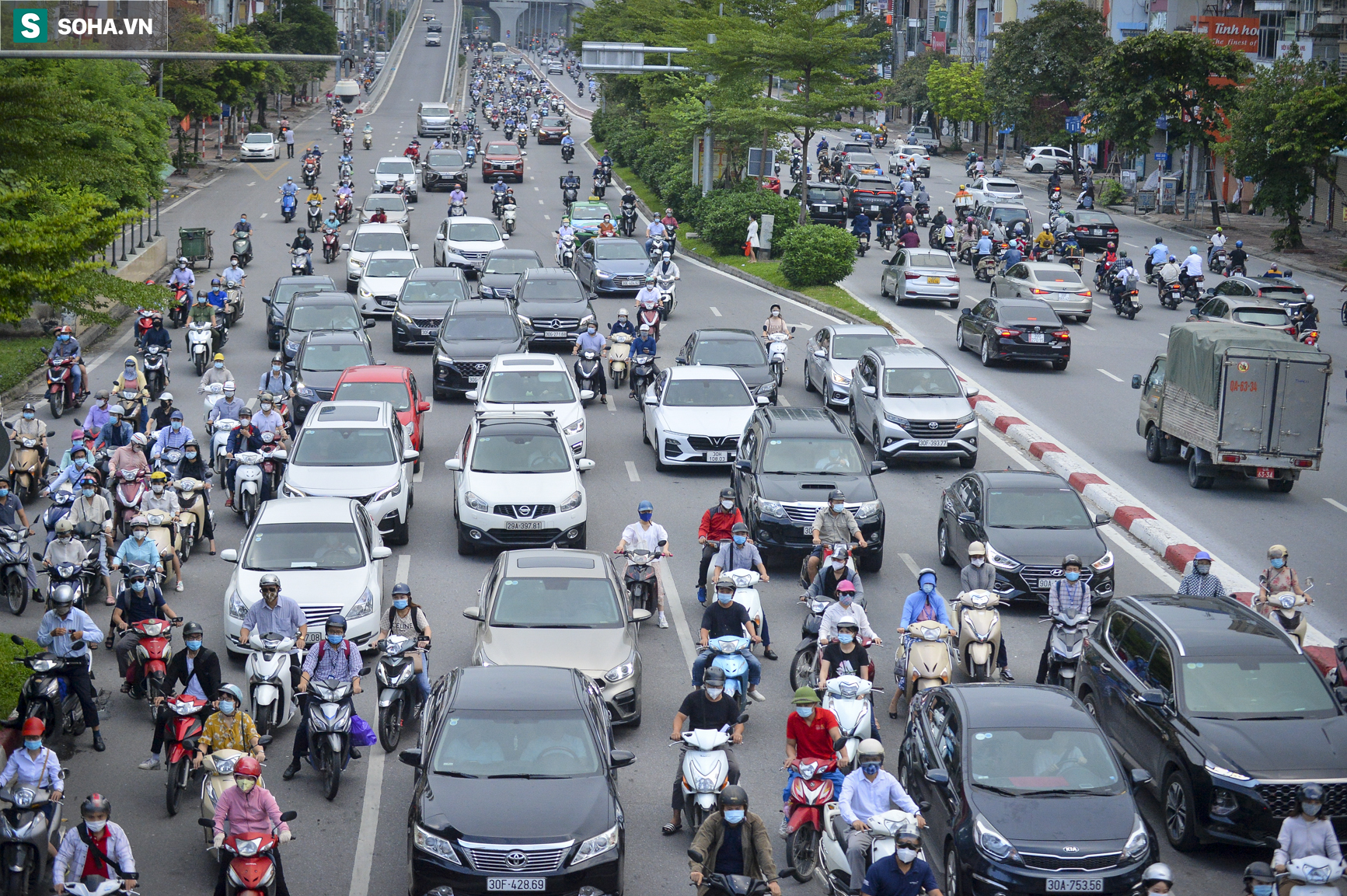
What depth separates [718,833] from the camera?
10359 millimetres

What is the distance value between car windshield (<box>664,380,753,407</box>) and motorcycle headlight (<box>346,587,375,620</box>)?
30.8ft

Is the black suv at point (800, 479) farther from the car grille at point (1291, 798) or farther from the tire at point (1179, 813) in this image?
the car grille at point (1291, 798)

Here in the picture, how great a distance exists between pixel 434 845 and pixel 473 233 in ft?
113

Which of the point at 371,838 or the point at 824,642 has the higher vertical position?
the point at 824,642

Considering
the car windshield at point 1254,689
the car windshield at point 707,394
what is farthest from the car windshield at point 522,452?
the car windshield at point 1254,689

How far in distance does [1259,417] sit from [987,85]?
62961 millimetres

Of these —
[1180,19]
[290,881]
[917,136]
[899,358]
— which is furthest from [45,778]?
[917,136]

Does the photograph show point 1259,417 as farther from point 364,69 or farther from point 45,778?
point 364,69

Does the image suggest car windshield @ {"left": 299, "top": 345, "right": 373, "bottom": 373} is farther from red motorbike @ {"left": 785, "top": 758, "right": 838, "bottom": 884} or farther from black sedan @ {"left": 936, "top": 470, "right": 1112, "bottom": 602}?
red motorbike @ {"left": 785, "top": 758, "right": 838, "bottom": 884}

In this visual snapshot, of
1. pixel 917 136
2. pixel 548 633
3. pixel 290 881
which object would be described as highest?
pixel 917 136

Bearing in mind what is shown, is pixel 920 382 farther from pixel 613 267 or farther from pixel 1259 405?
pixel 613 267

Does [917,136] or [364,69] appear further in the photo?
[364,69]

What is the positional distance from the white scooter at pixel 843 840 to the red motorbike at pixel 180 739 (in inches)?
208

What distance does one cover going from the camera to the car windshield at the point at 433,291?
33531mm
